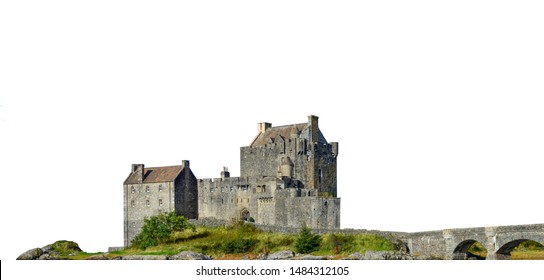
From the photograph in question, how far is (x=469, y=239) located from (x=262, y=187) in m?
19.9

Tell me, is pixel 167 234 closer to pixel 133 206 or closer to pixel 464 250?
pixel 133 206

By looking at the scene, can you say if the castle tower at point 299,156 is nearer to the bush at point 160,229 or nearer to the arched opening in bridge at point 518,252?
the bush at point 160,229

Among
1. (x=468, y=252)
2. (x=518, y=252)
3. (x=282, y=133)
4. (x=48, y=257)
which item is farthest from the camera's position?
(x=282, y=133)

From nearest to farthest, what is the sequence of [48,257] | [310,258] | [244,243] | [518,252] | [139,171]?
1. [310,258]
2. [518,252]
3. [244,243]
4. [48,257]
5. [139,171]

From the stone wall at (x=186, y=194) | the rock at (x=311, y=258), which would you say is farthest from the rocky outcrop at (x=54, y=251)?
the rock at (x=311, y=258)

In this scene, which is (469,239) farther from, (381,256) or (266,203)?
(266,203)

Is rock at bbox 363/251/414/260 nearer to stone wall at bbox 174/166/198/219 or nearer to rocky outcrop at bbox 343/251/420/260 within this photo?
rocky outcrop at bbox 343/251/420/260

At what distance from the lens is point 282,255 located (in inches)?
2320

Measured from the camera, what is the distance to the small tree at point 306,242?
197 ft

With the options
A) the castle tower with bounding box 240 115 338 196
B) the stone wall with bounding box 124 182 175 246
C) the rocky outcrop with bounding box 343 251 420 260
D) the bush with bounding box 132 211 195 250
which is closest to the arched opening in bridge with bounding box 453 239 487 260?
the rocky outcrop with bounding box 343 251 420 260

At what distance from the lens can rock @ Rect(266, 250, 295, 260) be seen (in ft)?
190

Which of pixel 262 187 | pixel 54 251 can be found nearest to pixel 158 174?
pixel 262 187

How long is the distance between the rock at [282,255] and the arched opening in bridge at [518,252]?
12.6 metres

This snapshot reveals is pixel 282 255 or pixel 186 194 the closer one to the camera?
pixel 282 255
